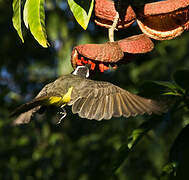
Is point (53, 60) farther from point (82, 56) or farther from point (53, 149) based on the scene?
point (82, 56)

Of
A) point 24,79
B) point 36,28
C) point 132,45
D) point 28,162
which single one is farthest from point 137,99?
point 24,79

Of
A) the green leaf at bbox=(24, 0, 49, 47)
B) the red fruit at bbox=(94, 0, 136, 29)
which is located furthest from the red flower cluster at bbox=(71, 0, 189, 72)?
the green leaf at bbox=(24, 0, 49, 47)

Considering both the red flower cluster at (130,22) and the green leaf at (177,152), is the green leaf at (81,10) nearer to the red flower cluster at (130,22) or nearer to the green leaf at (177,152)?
the red flower cluster at (130,22)

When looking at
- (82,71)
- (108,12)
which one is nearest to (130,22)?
(108,12)

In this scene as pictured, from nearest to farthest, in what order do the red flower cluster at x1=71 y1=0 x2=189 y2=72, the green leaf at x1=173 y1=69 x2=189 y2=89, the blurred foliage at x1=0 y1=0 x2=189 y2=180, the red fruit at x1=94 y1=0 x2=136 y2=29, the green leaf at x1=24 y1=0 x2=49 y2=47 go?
the green leaf at x1=24 y1=0 x2=49 y2=47 → the red flower cluster at x1=71 y1=0 x2=189 y2=72 → the red fruit at x1=94 y1=0 x2=136 y2=29 → the green leaf at x1=173 y1=69 x2=189 y2=89 → the blurred foliage at x1=0 y1=0 x2=189 y2=180

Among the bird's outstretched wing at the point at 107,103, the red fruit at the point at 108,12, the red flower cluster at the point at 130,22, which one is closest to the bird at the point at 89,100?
the bird's outstretched wing at the point at 107,103

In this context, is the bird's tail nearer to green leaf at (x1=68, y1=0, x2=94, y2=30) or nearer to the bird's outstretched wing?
the bird's outstretched wing

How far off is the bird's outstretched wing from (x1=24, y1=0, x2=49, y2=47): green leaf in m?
0.43

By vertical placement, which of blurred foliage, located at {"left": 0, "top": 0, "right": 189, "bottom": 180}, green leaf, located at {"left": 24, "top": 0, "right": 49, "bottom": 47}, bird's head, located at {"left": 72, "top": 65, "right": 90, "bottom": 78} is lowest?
blurred foliage, located at {"left": 0, "top": 0, "right": 189, "bottom": 180}

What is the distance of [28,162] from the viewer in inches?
167

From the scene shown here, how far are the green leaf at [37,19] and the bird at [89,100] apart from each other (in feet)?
1.14

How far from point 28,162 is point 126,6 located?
2.93 meters

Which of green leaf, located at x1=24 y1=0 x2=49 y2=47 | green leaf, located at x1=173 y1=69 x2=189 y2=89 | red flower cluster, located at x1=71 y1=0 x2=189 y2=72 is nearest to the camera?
green leaf, located at x1=24 y1=0 x2=49 y2=47

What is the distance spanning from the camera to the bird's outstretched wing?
1617 millimetres
